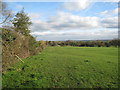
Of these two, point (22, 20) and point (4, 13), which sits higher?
point (22, 20)

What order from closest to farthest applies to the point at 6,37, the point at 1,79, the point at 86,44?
the point at 1,79 < the point at 6,37 < the point at 86,44

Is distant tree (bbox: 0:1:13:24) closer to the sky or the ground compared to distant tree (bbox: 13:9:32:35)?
closer to the ground

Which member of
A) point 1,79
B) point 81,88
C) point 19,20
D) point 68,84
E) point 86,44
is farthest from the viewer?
point 86,44

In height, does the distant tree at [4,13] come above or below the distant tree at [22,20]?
below

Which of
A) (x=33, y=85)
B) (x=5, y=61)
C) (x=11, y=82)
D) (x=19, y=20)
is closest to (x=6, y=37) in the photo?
(x=5, y=61)

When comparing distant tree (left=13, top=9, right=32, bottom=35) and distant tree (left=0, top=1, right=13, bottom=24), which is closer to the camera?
distant tree (left=0, top=1, right=13, bottom=24)

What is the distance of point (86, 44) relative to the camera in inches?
1834

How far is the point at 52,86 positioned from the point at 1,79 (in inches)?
89.2

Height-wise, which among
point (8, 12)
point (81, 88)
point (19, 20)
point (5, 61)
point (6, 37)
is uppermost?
point (19, 20)

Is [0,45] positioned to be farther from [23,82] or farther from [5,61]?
[23,82]

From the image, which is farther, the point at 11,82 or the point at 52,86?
the point at 11,82

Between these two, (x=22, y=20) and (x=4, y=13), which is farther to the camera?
(x=22, y=20)

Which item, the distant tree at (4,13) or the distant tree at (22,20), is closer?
the distant tree at (4,13)

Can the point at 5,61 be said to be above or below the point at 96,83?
above
